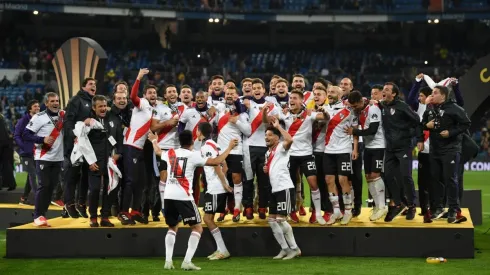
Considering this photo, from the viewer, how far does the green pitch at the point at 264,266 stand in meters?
11.3

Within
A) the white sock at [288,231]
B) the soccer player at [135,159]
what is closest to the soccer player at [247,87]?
the soccer player at [135,159]

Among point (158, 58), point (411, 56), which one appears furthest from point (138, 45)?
point (411, 56)

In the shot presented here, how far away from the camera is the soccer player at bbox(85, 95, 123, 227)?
12.9m

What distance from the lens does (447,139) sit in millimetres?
13000

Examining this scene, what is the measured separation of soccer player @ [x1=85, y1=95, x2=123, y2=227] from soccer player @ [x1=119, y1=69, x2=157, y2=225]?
0.16m

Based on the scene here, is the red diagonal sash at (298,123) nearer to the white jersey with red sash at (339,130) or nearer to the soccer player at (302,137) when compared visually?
the soccer player at (302,137)

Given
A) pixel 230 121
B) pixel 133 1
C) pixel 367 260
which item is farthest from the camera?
pixel 133 1

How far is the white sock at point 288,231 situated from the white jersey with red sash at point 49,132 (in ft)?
12.1

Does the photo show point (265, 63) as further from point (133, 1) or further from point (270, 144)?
point (270, 144)

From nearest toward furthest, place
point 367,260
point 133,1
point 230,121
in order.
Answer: point 367,260 → point 230,121 → point 133,1

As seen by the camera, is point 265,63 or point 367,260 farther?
point 265,63

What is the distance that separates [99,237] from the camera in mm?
12883

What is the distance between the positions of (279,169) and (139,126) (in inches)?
88.4

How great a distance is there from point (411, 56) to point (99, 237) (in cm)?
3398
